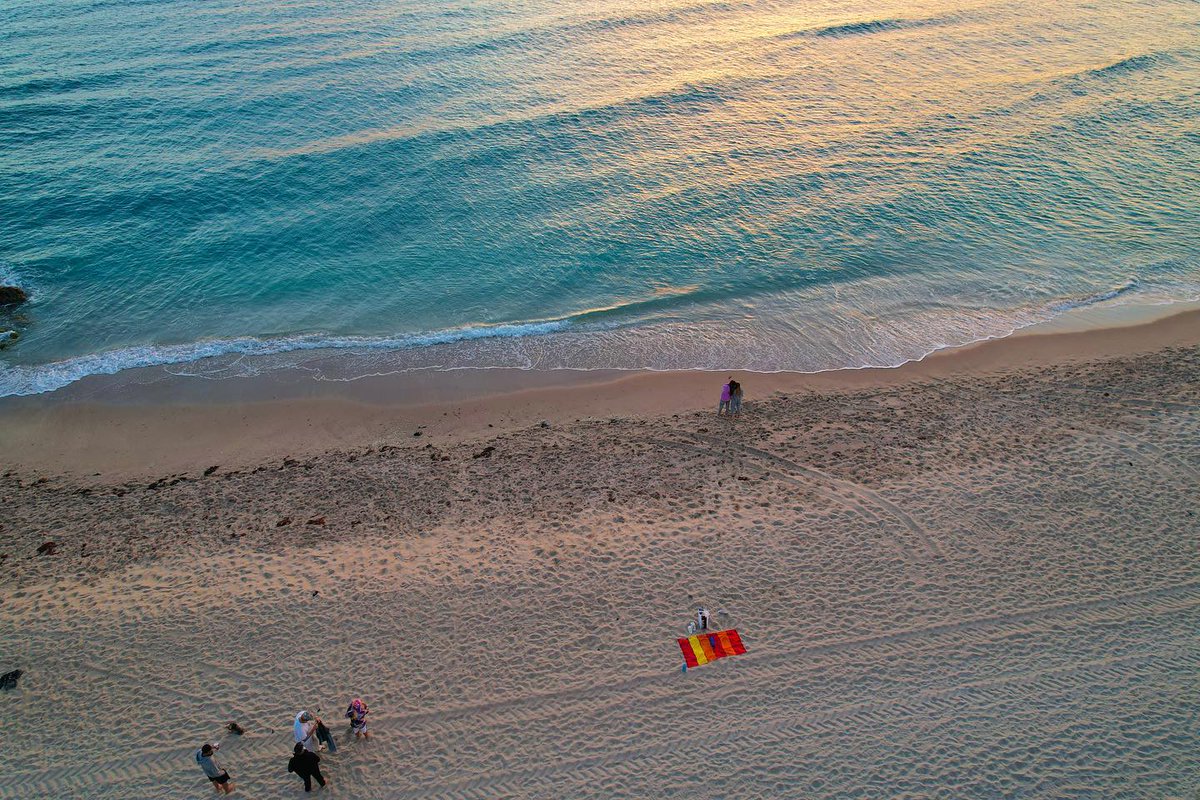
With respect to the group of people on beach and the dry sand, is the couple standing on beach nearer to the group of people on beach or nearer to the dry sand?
the dry sand

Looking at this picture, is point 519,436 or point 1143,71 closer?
point 519,436

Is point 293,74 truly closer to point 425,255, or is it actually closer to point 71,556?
point 425,255

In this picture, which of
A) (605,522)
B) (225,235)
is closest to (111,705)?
(605,522)

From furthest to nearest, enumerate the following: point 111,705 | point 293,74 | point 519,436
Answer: point 293,74
point 519,436
point 111,705

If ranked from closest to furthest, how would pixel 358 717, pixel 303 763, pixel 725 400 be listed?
pixel 303 763 < pixel 358 717 < pixel 725 400

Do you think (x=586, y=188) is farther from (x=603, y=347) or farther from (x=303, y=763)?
(x=303, y=763)

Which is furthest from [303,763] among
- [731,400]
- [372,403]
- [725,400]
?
[731,400]

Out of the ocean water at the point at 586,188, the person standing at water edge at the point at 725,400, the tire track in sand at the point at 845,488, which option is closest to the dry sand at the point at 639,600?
the tire track in sand at the point at 845,488

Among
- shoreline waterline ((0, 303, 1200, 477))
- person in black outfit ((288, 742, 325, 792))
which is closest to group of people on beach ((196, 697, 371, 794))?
person in black outfit ((288, 742, 325, 792))
